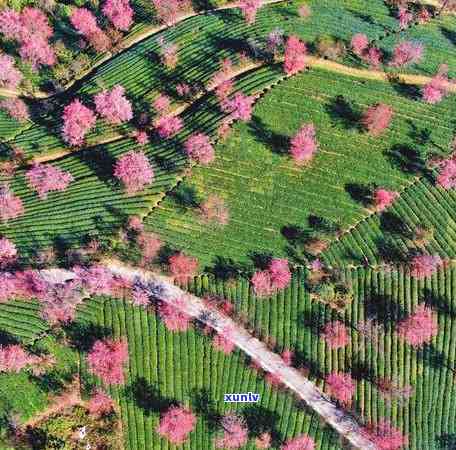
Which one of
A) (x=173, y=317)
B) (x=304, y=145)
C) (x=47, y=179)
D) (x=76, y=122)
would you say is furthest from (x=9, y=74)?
(x=304, y=145)

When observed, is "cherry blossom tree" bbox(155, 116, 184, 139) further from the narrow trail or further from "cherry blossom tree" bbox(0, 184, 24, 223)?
"cherry blossom tree" bbox(0, 184, 24, 223)

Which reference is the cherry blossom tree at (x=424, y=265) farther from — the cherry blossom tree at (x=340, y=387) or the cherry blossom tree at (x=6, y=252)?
the cherry blossom tree at (x=6, y=252)

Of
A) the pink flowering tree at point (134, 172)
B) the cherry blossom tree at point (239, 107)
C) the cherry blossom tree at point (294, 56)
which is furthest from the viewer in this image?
the cherry blossom tree at point (294, 56)

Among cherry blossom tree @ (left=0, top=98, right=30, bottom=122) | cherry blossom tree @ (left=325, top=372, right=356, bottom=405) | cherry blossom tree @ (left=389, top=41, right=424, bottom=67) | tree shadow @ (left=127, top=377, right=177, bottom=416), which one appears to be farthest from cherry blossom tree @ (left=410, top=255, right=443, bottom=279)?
cherry blossom tree @ (left=0, top=98, right=30, bottom=122)

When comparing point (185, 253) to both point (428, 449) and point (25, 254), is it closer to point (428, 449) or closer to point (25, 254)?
point (25, 254)

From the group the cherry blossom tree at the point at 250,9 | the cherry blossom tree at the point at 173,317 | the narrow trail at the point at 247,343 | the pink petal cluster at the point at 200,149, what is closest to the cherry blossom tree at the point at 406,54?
the cherry blossom tree at the point at 250,9

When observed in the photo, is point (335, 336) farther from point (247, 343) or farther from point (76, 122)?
point (76, 122)
